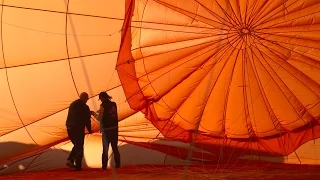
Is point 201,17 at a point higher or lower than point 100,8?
lower

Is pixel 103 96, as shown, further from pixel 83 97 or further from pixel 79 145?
pixel 79 145

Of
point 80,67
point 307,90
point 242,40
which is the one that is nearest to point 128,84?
point 80,67

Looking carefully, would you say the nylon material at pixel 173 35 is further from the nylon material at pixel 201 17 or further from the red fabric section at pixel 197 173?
the red fabric section at pixel 197 173

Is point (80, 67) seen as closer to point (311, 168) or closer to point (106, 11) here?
point (106, 11)

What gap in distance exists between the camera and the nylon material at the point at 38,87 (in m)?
7.37

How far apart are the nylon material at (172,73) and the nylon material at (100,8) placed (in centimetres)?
91

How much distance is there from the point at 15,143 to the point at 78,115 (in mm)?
1100

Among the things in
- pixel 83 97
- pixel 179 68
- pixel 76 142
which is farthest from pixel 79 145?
pixel 179 68

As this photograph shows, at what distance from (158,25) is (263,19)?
1.32m

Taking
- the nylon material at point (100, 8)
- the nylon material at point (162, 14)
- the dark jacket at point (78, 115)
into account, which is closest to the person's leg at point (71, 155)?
the dark jacket at point (78, 115)

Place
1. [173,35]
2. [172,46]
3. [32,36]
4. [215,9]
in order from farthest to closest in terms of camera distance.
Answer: [172,46]
[173,35]
[215,9]
[32,36]

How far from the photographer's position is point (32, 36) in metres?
7.26

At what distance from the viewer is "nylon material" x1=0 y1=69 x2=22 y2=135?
7.31 metres

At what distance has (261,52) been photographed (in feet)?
24.8
